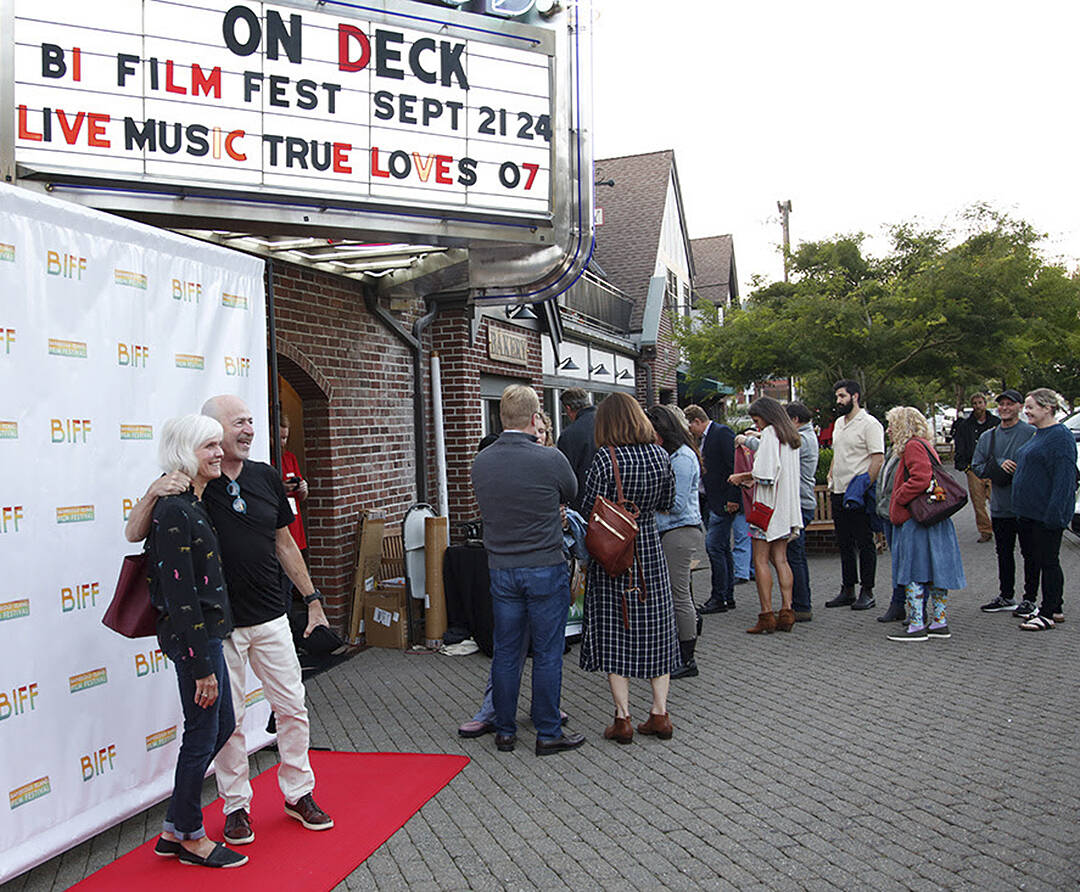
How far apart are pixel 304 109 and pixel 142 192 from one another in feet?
3.45

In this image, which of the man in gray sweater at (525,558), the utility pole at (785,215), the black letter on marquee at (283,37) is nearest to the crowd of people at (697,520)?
the man in gray sweater at (525,558)

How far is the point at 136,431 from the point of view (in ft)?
14.0

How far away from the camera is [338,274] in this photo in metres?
7.79

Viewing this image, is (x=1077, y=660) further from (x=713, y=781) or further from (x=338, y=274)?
(x=338, y=274)

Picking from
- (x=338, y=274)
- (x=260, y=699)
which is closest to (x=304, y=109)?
(x=338, y=274)

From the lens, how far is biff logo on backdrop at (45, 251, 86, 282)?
3.84m

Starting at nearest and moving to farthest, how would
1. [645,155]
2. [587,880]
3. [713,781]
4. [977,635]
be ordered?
[587,880]
[713,781]
[977,635]
[645,155]

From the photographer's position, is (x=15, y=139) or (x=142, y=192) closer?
(x=15, y=139)

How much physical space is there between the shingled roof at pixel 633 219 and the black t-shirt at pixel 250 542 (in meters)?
17.4

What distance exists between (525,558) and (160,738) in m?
1.95

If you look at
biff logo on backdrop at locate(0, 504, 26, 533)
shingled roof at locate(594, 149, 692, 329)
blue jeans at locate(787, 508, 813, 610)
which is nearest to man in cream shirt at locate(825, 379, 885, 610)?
blue jeans at locate(787, 508, 813, 610)

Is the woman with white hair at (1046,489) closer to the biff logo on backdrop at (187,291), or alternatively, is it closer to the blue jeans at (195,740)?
the biff logo on backdrop at (187,291)

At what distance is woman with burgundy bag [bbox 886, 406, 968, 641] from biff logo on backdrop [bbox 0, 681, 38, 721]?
586 centimetres

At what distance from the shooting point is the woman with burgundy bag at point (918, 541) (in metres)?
6.96
